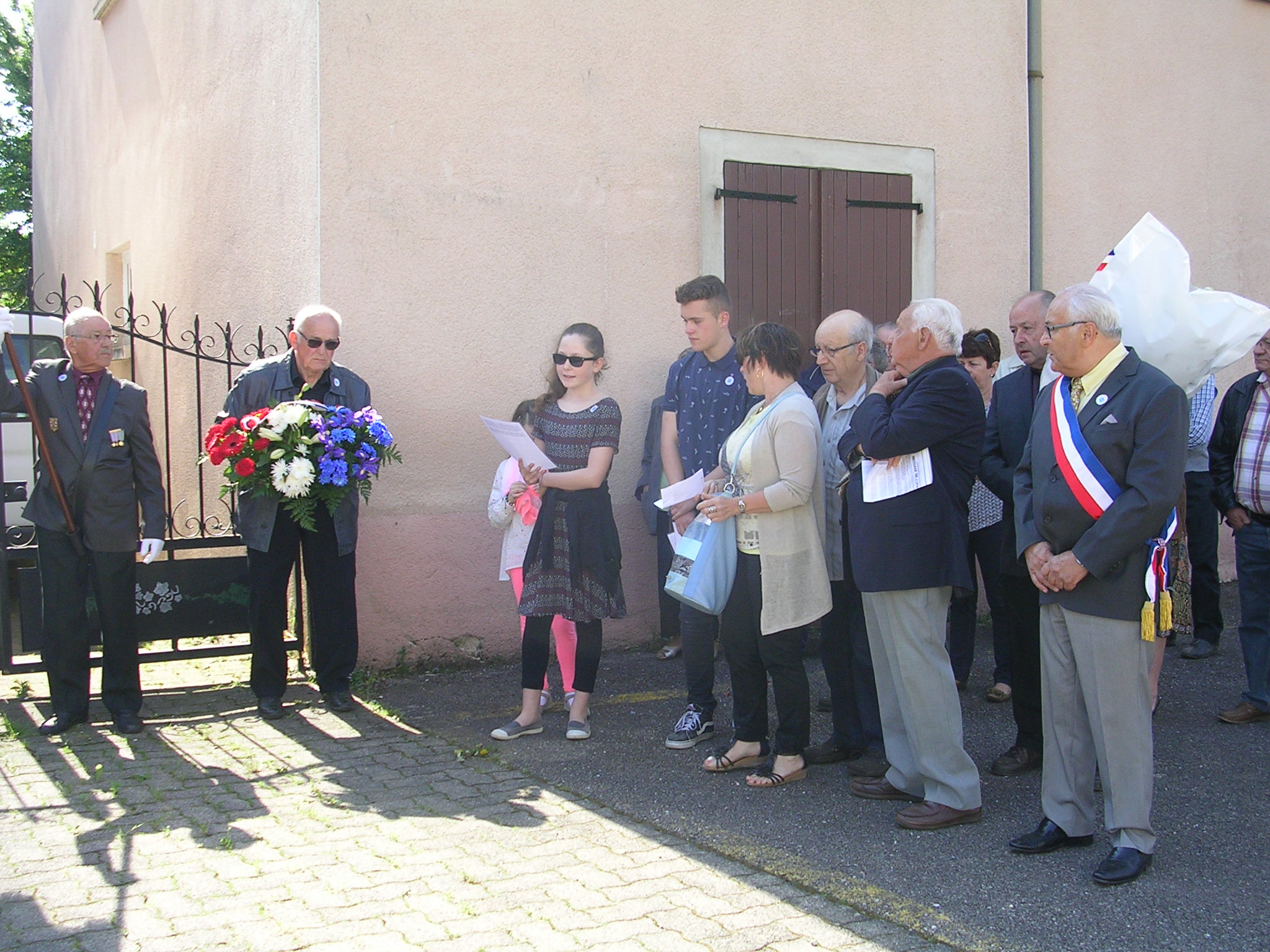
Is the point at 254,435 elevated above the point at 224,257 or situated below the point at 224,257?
below

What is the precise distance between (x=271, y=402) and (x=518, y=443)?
1400mm

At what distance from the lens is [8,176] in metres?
19.3

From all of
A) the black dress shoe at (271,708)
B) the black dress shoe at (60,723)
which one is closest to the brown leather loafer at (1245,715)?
the black dress shoe at (271,708)

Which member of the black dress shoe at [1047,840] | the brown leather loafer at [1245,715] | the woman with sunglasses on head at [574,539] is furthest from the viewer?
the brown leather loafer at [1245,715]

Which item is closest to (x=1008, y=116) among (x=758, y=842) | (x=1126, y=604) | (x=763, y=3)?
(x=763, y=3)

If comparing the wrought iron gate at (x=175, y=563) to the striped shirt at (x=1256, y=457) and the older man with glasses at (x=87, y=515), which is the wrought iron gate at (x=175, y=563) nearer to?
the older man with glasses at (x=87, y=515)

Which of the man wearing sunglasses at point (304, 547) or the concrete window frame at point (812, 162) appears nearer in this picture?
the man wearing sunglasses at point (304, 547)

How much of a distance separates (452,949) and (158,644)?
489 centimetres

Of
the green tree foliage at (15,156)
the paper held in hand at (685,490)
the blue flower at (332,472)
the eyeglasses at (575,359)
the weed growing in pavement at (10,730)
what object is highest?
the green tree foliage at (15,156)

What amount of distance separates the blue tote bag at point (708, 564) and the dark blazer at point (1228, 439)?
2.64 m

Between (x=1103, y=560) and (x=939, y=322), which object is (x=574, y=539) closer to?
(x=939, y=322)

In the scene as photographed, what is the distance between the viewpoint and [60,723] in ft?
17.6

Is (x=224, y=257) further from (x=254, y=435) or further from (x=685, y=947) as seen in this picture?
(x=685, y=947)

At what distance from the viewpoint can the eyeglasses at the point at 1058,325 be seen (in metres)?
3.70
